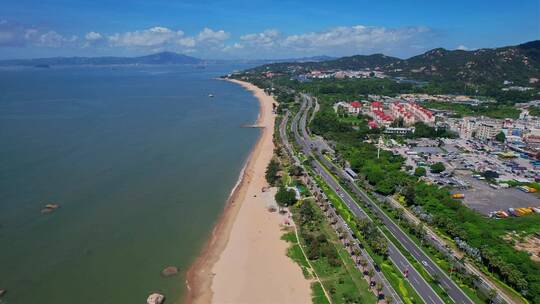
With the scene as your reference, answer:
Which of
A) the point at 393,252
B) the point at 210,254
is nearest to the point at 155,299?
the point at 210,254

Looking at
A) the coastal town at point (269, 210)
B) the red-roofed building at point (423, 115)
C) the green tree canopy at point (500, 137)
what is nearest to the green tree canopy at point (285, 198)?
the coastal town at point (269, 210)

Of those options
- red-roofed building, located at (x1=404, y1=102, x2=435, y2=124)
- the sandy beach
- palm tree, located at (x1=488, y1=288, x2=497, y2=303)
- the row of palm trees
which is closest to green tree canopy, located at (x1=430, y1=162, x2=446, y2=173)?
the row of palm trees

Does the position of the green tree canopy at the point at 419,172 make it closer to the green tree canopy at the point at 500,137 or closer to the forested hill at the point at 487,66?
the green tree canopy at the point at 500,137

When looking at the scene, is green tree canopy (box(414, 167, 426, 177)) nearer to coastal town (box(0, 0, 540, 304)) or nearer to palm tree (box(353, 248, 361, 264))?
coastal town (box(0, 0, 540, 304))

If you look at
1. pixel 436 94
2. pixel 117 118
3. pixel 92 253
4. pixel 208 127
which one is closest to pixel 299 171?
pixel 92 253

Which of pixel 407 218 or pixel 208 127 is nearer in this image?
pixel 407 218

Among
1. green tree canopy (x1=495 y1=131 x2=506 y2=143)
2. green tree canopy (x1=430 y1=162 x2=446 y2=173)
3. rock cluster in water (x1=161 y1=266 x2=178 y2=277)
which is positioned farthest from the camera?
green tree canopy (x1=495 y1=131 x2=506 y2=143)

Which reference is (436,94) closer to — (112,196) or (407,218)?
(407,218)
